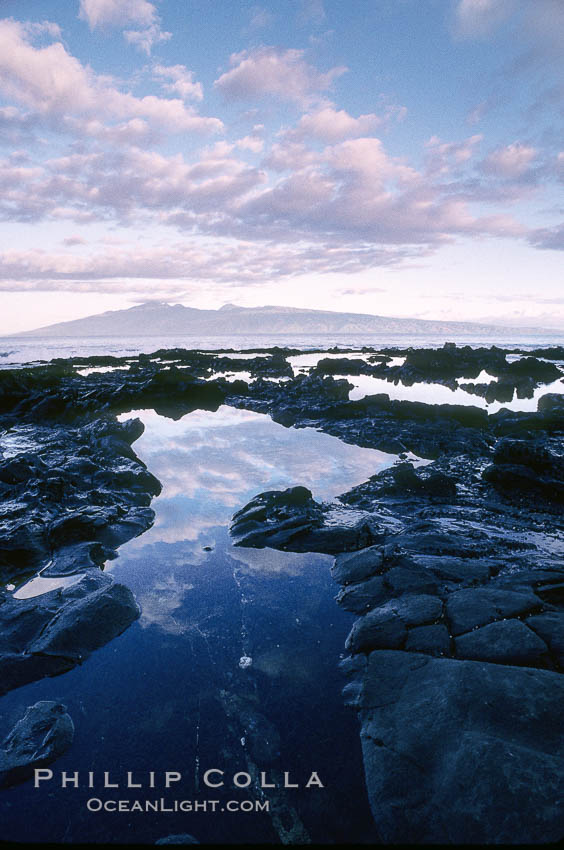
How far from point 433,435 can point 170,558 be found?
998 cm

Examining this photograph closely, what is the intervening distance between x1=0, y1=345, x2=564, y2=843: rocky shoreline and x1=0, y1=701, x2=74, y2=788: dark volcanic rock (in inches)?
23.0

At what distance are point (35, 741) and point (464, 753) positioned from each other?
140 inches

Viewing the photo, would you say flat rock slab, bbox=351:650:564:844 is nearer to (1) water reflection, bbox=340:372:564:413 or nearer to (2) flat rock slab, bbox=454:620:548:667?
(2) flat rock slab, bbox=454:620:548:667

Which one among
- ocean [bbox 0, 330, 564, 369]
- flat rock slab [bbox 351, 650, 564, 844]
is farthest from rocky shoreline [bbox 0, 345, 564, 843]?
ocean [bbox 0, 330, 564, 369]

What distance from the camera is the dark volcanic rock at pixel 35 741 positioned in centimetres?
317

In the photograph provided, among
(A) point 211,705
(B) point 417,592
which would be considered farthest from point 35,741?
(B) point 417,592

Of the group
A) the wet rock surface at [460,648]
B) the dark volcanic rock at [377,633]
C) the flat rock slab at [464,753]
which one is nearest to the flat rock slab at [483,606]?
the wet rock surface at [460,648]

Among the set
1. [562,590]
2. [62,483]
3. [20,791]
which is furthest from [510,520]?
[62,483]

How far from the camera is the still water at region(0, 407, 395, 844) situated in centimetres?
288


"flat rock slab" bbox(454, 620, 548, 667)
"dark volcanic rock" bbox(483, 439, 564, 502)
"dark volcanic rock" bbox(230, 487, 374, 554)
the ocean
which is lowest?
"dark volcanic rock" bbox(230, 487, 374, 554)

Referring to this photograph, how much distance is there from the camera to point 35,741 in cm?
338

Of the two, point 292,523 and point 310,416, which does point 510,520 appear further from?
point 310,416

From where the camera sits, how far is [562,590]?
193 inches

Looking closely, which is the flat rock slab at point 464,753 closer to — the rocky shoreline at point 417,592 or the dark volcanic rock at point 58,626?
the rocky shoreline at point 417,592
